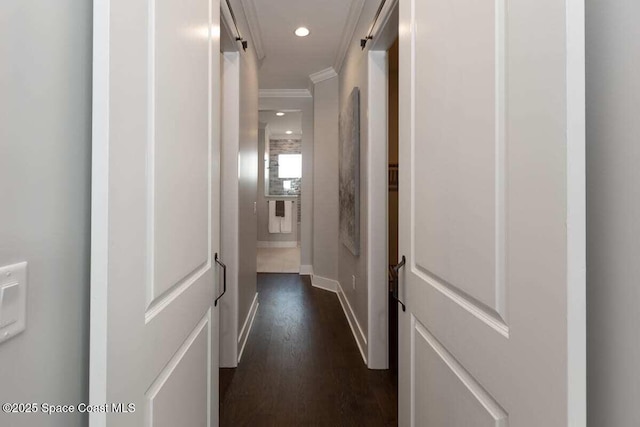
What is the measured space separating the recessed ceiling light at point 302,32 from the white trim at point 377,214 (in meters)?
1.03

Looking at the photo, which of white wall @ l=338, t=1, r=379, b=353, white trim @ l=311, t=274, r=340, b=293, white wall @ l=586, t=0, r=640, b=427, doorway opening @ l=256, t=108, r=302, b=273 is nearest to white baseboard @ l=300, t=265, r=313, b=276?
white trim @ l=311, t=274, r=340, b=293

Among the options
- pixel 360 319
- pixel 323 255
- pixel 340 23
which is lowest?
pixel 360 319

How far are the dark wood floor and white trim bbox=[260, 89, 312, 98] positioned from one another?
3096 mm

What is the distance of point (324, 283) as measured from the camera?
4.27m

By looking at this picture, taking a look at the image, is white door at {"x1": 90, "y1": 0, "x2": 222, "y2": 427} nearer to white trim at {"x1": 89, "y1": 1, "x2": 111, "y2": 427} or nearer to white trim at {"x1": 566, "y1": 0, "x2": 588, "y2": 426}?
white trim at {"x1": 89, "y1": 1, "x2": 111, "y2": 427}

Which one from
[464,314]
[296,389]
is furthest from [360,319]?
[464,314]

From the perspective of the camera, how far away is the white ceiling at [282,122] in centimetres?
618

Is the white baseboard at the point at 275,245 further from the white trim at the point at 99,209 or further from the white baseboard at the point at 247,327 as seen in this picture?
the white trim at the point at 99,209

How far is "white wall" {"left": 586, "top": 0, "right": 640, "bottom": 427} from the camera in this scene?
50cm

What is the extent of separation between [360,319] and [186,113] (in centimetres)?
213

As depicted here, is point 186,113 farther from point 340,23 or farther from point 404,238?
point 340,23

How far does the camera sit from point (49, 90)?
57cm

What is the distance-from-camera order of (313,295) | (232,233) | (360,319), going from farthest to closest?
1. (313,295)
2. (360,319)
3. (232,233)

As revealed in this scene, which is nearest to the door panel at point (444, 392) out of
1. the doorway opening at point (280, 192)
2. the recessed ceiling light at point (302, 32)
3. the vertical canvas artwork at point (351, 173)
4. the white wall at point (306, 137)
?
the vertical canvas artwork at point (351, 173)
